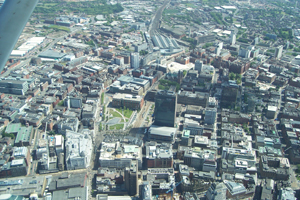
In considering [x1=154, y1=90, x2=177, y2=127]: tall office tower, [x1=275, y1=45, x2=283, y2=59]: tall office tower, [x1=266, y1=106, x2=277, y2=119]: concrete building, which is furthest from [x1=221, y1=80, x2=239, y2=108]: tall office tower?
[x1=275, y1=45, x2=283, y2=59]: tall office tower

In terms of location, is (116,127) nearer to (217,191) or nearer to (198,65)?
(217,191)

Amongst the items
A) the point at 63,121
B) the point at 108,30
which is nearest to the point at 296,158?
the point at 63,121

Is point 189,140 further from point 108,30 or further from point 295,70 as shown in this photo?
point 108,30

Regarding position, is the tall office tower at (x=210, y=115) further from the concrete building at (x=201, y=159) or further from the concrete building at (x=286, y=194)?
the concrete building at (x=286, y=194)

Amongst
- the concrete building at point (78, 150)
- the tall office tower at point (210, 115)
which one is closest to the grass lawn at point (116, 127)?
the concrete building at point (78, 150)

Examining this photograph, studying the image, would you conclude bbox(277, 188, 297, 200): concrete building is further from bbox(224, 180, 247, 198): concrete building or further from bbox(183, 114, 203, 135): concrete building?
bbox(183, 114, 203, 135): concrete building

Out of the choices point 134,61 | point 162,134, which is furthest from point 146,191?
point 134,61
